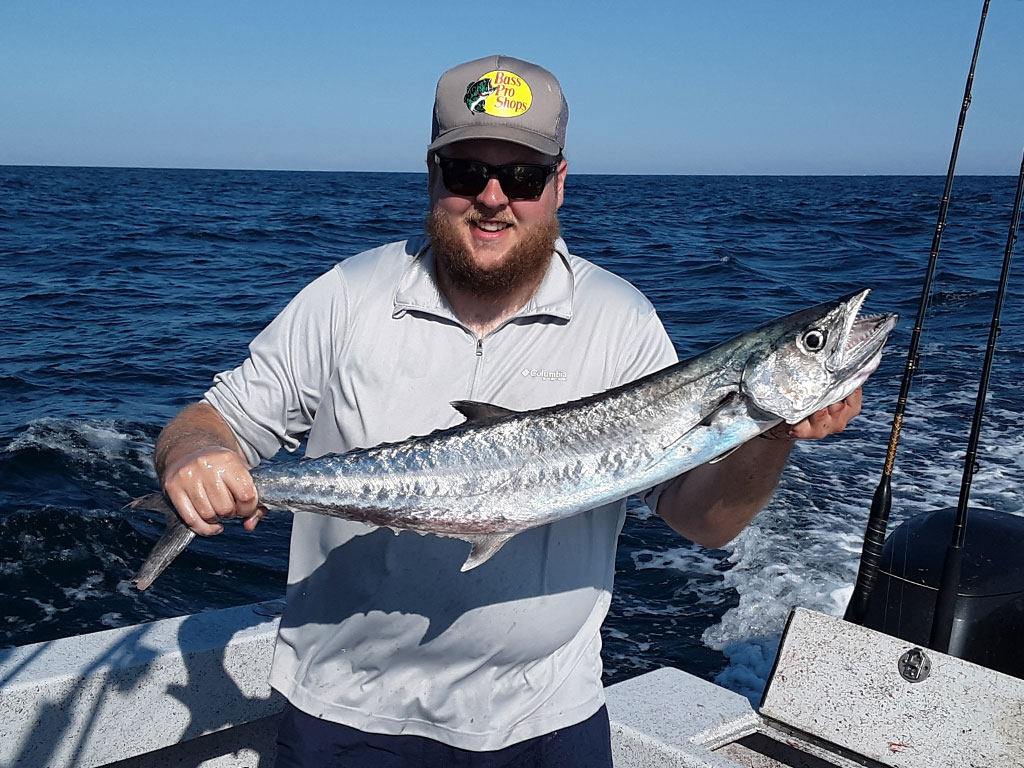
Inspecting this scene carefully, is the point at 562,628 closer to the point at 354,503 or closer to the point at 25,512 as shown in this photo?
the point at 354,503

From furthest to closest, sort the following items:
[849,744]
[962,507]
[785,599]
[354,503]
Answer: [785,599], [962,507], [849,744], [354,503]

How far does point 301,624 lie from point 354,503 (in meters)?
0.49

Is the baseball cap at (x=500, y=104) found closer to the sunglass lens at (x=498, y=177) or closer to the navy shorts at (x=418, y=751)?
the sunglass lens at (x=498, y=177)

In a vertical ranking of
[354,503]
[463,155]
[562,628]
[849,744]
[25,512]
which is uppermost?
[463,155]

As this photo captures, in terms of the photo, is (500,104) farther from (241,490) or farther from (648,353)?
(241,490)

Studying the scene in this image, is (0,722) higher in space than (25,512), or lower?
higher

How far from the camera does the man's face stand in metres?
2.81

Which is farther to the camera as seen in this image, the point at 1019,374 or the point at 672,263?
the point at 672,263

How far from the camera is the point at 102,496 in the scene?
9016 millimetres

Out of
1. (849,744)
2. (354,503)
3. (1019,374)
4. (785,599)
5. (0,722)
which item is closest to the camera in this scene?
(354,503)

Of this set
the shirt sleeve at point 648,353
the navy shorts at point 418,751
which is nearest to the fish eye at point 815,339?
the shirt sleeve at point 648,353

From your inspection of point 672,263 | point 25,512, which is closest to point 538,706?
point 25,512

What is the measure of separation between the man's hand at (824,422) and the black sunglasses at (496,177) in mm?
1020

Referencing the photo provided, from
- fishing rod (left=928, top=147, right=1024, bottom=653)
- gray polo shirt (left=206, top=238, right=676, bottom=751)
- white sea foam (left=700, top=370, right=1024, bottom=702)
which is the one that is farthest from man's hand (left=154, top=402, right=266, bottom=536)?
white sea foam (left=700, top=370, right=1024, bottom=702)
